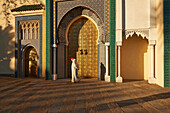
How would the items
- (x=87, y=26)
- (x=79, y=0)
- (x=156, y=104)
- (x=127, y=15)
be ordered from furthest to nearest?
(x=87, y=26) → (x=79, y=0) → (x=127, y=15) → (x=156, y=104)

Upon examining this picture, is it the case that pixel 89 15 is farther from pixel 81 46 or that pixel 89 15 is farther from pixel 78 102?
pixel 78 102

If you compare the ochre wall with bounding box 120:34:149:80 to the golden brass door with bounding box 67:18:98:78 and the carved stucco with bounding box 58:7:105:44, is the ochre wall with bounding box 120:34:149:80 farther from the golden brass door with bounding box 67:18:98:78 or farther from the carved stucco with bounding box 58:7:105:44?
the carved stucco with bounding box 58:7:105:44

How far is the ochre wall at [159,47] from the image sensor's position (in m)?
5.88

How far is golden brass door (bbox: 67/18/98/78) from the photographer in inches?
336

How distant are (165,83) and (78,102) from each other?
4.20 m

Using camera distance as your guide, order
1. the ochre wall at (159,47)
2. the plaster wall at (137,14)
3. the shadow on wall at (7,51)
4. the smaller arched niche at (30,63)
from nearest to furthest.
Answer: the ochre wall at (159,47) → the plaster wall at (137,14) → the smaller arched niche at (30,63) → the shadow on wall at (7,51)

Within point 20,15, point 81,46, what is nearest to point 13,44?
point 20,15

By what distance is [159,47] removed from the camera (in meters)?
6.20

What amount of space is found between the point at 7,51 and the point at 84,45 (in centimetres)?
571

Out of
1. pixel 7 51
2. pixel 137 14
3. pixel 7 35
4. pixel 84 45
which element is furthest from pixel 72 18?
pixel 7 51

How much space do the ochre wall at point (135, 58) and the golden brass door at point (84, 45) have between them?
184cm

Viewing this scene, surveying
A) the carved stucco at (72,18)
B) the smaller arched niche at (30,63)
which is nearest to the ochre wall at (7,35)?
the smaller arched niche at (30,63)

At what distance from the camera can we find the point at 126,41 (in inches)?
322

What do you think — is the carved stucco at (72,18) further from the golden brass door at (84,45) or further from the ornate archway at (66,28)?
the golden brass door at (84,45)
